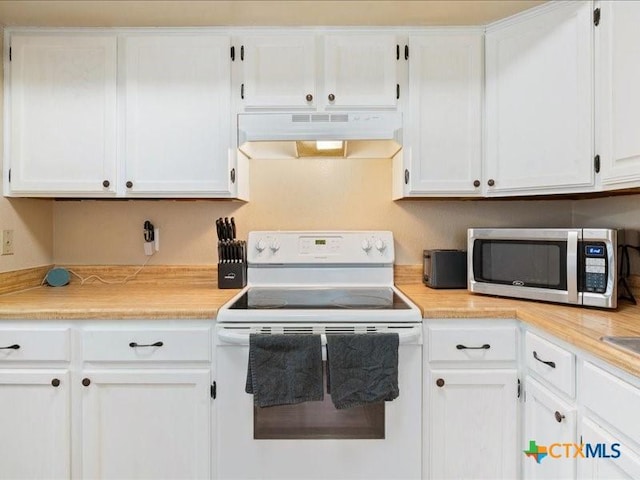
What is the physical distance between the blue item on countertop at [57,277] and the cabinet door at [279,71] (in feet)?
4.38

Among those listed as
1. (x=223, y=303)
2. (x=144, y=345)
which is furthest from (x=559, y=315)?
(x=144, y=345)

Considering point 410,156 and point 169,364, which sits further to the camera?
point 410,156

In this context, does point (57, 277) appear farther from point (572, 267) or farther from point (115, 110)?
point (572, 267)

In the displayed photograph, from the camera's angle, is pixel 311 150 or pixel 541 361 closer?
pixel 541 361

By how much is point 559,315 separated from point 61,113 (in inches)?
90.6

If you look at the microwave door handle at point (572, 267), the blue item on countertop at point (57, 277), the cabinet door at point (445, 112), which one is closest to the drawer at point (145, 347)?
the blue item on countertop at point (57, 277)

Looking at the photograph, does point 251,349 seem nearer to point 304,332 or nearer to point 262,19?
point 304,332

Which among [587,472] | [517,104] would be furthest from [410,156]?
[587,472]

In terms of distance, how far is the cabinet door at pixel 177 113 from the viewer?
1804 millimetres

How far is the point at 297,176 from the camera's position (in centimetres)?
215

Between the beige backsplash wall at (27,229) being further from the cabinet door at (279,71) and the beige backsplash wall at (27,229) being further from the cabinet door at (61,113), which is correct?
the cabinet door at (279,71)

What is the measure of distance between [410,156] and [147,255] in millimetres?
1516

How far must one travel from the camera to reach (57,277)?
2043mm

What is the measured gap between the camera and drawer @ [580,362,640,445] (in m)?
0.94
